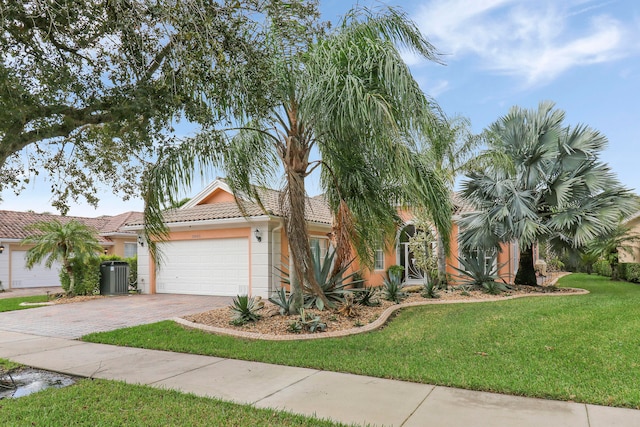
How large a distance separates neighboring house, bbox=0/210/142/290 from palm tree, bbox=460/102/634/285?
57.2 ft

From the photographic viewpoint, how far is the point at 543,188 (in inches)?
600

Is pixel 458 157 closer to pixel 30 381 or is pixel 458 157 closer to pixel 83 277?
pixel 30 381

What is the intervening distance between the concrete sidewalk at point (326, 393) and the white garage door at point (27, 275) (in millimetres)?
18318

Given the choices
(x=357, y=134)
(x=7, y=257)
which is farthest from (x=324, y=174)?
(x=7, y=257)

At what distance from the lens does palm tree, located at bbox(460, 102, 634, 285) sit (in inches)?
562

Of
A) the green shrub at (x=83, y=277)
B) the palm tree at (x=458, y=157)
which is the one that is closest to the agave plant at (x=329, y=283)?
the palm tree at (x=458, y=157)

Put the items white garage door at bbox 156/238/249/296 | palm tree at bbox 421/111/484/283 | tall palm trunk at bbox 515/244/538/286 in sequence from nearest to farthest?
palm tree at bbox 421/111/484/283, white garage door at bbox 156/238/249/296, tall palm trunk at bbox 515/244/538/286

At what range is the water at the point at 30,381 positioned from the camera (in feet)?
18.4

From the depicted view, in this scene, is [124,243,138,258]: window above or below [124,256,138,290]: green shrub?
above

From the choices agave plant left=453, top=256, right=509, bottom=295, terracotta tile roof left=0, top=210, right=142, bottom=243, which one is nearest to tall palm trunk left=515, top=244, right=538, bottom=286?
agave plant left=453, top=256, right=509, bottom=295

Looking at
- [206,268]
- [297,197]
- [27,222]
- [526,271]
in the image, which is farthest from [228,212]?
[27,222]

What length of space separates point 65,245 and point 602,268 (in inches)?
1197

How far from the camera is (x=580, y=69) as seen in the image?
1262cm

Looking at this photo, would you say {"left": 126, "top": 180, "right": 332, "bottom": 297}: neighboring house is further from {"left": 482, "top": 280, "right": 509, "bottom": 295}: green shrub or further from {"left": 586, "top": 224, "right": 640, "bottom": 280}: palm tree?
{"left": 586, "top": 224, "right": 640, "bottom": 280}: palm tree
